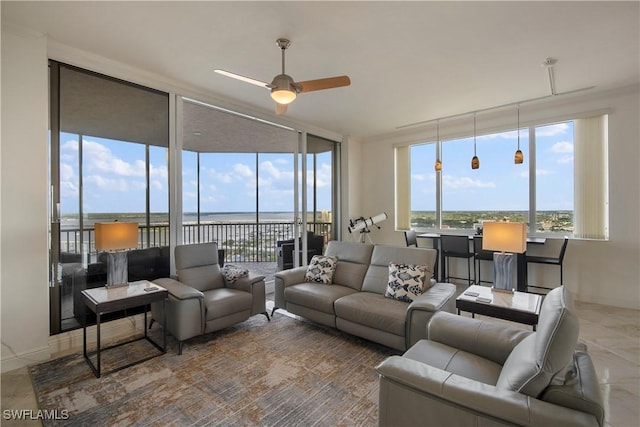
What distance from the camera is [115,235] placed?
2643 millimetres

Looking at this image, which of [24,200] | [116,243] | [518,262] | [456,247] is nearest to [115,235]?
[116,243]

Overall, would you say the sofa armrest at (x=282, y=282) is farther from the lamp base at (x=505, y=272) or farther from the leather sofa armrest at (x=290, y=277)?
the lamp base at (x=505, y=272)

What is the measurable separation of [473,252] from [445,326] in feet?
10.6

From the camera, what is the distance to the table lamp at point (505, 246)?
2.48 metres

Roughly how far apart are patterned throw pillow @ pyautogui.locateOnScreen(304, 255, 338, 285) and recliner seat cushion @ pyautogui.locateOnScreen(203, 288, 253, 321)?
2.53 feet

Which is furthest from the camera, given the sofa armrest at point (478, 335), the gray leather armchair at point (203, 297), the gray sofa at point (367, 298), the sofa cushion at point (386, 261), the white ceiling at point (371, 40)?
the sofa cushion at point (386, 261)

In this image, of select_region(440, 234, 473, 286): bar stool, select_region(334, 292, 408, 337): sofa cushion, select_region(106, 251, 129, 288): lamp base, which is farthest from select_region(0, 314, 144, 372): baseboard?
select_region(440, 234, 473, 286): bar stool

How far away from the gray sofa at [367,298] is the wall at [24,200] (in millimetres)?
2235

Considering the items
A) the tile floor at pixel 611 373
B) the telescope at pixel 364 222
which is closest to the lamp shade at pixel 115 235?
the tile floor at pixel 611 373

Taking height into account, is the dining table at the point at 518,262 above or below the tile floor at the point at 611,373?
above

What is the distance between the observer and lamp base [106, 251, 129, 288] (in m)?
2.76

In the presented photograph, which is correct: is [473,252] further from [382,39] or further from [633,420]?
[382,39]

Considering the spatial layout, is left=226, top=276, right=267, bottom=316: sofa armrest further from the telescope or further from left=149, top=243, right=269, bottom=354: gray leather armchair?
the telescope

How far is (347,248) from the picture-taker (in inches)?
147
